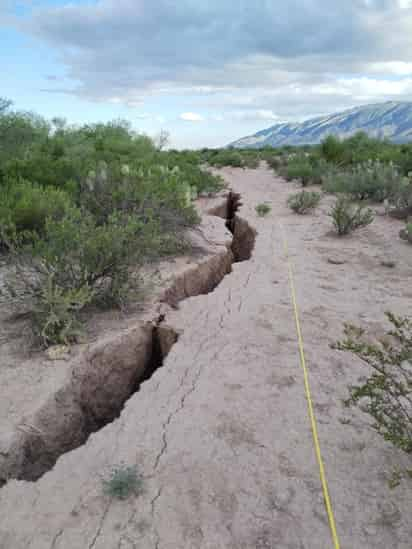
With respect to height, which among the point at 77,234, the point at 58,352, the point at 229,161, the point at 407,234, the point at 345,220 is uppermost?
the point at 77,234

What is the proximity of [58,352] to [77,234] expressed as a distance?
1.40 m

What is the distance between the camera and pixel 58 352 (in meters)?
4.71

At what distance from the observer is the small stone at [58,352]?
4.64 meters

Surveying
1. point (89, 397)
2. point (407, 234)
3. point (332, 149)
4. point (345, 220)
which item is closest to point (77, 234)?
point (89, 397)

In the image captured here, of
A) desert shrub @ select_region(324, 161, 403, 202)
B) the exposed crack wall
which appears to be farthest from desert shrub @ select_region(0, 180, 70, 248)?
desert shrub @ select_region(324, 161, 403, 202)

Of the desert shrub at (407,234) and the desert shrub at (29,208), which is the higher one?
the desert shrub at (29,208)

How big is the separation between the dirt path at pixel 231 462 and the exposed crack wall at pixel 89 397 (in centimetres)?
40

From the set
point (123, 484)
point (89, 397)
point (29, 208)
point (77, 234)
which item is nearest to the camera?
point (123, 484)

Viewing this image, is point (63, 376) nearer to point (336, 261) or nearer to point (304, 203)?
point (336, 261)

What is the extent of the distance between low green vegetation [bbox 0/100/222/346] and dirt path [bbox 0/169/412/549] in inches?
44.8

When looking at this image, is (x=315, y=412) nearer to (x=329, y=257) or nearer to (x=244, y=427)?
(x=244, y=427)

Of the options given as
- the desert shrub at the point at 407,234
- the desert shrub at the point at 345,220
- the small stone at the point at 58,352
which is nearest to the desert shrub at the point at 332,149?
the desert shrub at the point at 345,220

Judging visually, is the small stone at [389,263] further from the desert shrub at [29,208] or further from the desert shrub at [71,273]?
the desert shrub at [29,208]

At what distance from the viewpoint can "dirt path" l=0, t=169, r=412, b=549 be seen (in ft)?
8.71
